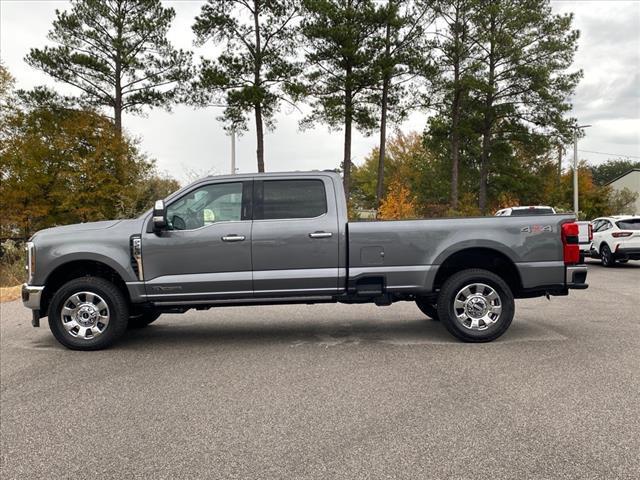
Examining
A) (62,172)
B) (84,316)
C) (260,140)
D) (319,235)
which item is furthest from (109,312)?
(260,140)

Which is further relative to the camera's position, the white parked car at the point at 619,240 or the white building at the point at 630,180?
the white building at the point at 630,180

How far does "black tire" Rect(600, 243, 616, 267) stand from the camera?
1675 centimetres

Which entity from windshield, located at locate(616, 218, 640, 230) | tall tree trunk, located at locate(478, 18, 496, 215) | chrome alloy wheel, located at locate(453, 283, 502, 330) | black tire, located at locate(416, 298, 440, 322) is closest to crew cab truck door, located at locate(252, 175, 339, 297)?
chrome alloy wheel, located at locate(453, 283, 502, 330)

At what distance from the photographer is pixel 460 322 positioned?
645cm

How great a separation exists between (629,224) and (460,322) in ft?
41.6

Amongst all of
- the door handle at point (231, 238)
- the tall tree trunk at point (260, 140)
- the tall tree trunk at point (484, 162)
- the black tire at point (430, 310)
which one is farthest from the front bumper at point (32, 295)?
the tall tree trunk at point (484, 162)

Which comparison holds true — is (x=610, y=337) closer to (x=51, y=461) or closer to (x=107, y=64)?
(x=51, y=461)

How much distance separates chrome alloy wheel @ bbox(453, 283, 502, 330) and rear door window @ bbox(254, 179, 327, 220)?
1.91m

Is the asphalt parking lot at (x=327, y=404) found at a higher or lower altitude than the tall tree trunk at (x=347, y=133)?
lower

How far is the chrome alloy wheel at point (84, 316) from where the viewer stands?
641 centimetres

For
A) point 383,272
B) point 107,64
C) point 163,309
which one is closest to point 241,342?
point 163,309

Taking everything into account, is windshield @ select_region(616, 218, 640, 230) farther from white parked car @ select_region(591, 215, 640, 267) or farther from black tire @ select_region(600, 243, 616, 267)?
black tire @ select_region(600, 243, 616, 267)

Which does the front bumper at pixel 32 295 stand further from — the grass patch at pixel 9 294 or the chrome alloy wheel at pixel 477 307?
the grass patch at pixel 9 294

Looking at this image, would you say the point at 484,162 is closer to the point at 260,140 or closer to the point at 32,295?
the point at 260,140
